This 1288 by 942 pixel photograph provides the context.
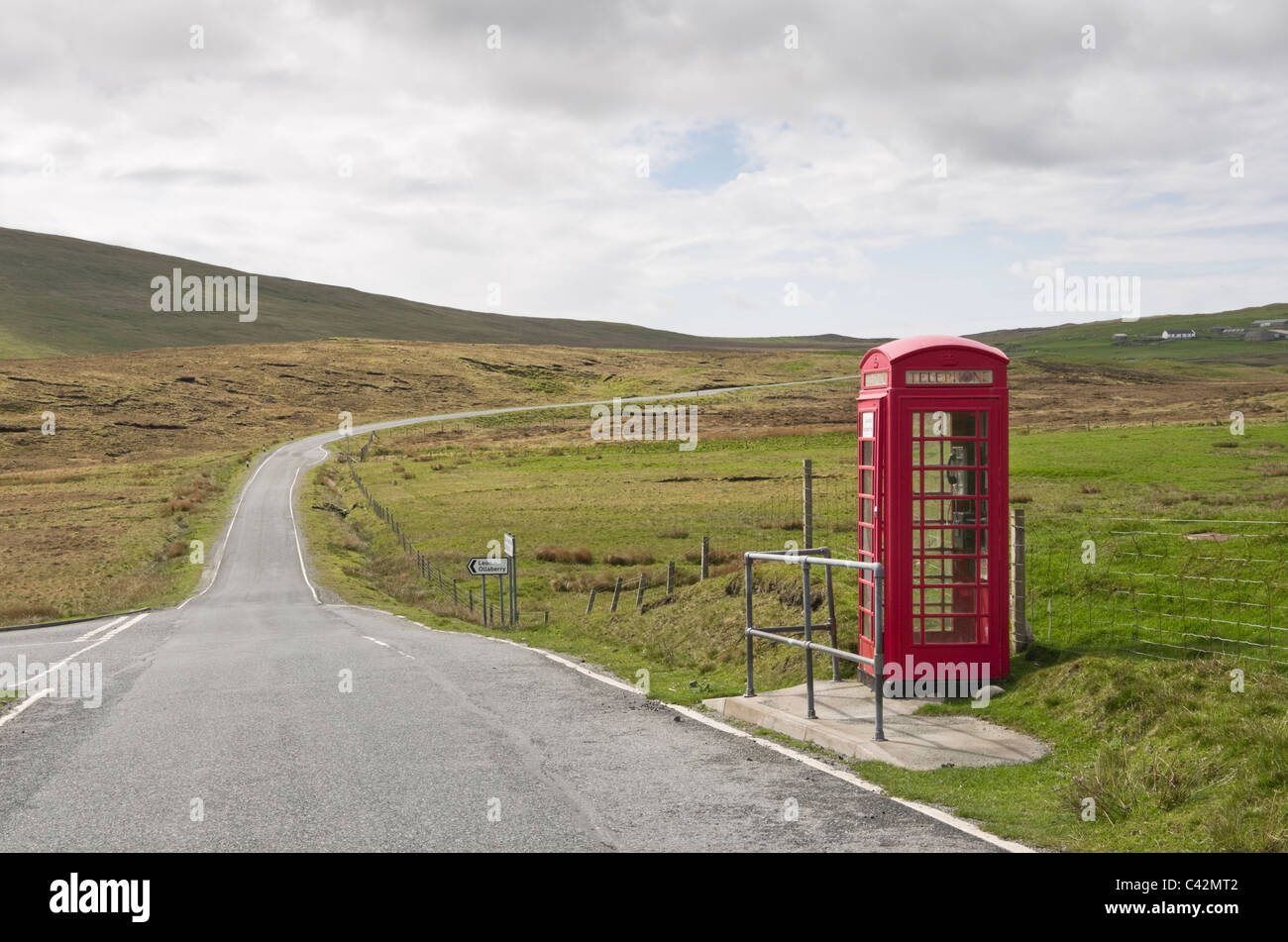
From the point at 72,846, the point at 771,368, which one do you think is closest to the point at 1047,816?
the point at 72,846

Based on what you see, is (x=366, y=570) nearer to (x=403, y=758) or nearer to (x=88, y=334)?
(x=403, y=758)

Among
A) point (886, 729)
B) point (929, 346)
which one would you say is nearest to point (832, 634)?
point (886, 729)

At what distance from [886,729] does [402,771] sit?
4239mm

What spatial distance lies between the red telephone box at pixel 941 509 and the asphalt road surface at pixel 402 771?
2.53 meters

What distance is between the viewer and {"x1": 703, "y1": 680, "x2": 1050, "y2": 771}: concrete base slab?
9.06 meters

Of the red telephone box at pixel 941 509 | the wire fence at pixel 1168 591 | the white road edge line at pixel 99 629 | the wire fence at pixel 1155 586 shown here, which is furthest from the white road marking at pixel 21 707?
the wire fence at pixel 1168 591

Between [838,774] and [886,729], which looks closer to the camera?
[838,774]

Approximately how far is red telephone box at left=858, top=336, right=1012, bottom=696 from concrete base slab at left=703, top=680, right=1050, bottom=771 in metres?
0.63

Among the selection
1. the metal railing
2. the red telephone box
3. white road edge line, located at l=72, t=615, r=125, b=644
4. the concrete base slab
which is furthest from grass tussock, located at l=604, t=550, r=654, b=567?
the red telephone box

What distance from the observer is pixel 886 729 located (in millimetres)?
9938

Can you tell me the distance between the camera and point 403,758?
958 centimetres

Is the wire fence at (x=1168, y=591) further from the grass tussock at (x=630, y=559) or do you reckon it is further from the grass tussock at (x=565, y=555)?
the grass tussock at (x=565, y=555)

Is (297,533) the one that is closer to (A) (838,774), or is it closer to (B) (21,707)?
(B) (21,707)

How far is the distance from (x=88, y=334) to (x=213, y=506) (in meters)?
134
